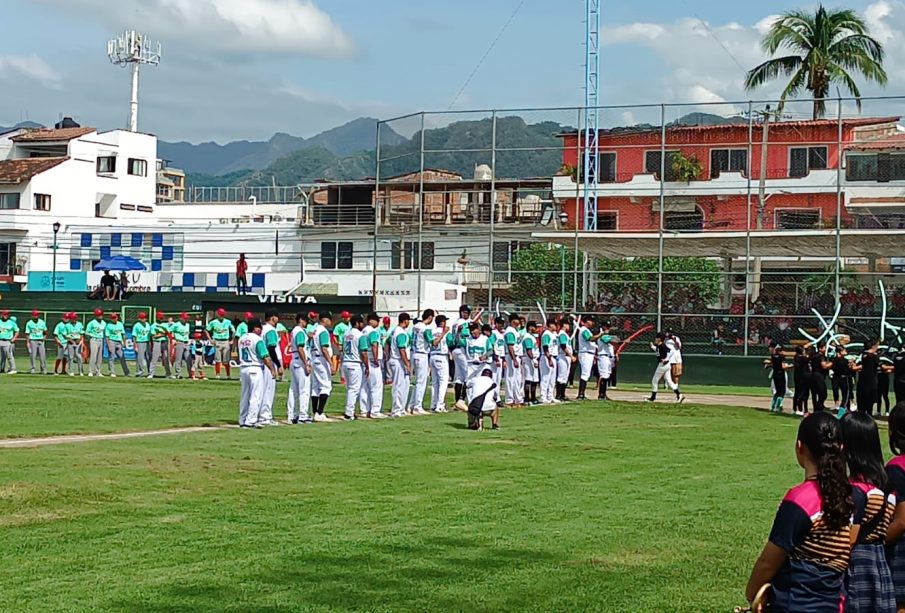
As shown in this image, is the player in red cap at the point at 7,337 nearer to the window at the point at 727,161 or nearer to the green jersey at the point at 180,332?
the green jersey at the point at 180,332

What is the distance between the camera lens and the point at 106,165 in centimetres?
8238

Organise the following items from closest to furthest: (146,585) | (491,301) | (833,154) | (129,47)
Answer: (146,585) < (491,301) < (833,154) < (129,47)

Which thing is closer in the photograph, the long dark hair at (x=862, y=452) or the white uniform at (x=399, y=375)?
the long dark hair at (x=862, y=452)

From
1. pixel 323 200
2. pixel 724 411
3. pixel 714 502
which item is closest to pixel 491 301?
pixel 724 411

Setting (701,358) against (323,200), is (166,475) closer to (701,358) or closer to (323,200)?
(701,358)

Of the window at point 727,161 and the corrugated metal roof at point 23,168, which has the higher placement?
the corrugated metal roof at point 23,168

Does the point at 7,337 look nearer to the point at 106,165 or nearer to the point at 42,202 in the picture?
the point at 42,202

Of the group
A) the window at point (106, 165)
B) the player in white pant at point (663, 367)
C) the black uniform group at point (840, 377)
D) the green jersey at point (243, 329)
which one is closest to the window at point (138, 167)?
the window at point (106, 165)

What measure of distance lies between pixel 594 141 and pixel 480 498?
29.9 meters

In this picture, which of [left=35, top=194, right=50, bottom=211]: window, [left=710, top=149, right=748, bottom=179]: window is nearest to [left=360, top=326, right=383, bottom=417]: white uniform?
[left=710, top=149, right=748, bottom=179]: window

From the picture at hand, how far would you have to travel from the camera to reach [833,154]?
4462 centimetres

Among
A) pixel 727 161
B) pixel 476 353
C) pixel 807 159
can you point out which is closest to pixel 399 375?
pixel 476 353

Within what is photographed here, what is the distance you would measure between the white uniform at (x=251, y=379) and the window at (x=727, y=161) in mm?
25551

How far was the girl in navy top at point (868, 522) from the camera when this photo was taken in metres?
5.57
